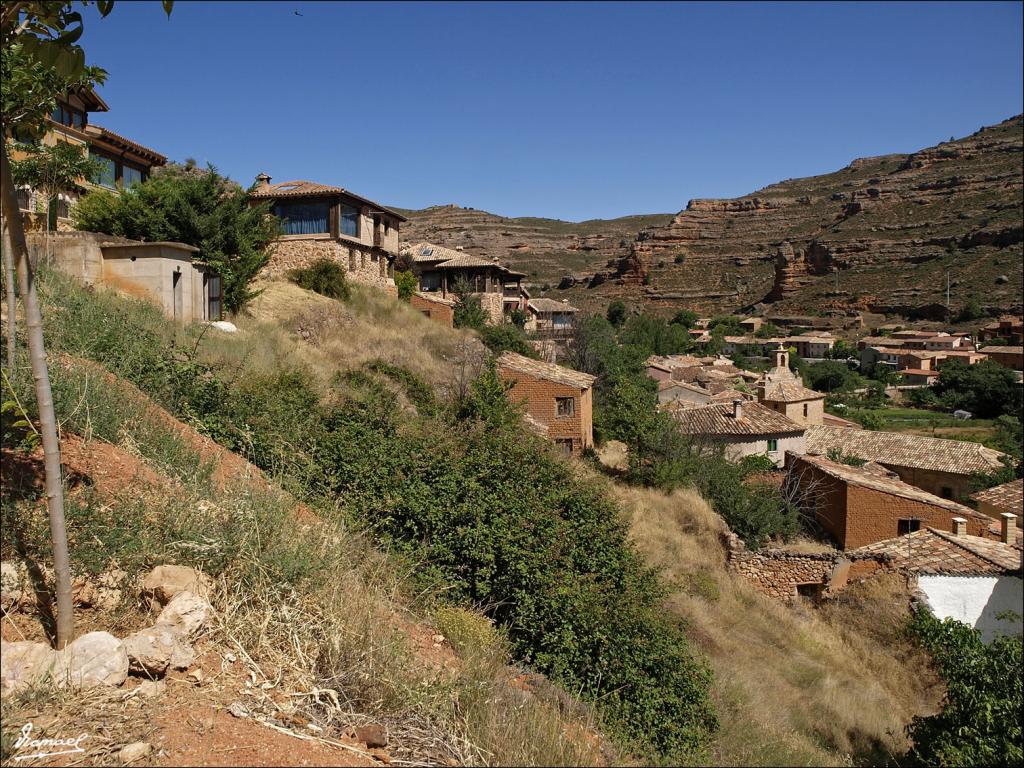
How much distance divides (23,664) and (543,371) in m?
17.0

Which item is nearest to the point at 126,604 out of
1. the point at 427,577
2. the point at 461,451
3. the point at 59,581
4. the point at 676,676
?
the point at 59,581

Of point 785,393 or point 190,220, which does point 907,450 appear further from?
point 190,220

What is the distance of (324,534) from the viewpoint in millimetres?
5328

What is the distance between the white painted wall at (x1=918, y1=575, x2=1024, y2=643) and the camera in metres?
12.6

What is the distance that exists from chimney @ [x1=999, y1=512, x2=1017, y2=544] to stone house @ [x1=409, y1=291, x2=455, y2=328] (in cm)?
1756

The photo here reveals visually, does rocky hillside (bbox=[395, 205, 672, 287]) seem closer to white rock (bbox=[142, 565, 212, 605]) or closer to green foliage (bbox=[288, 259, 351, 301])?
green foliage (bbox=[288, 259, 351, 301])

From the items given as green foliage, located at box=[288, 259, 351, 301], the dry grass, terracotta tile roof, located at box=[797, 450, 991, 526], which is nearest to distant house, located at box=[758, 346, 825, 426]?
terracotta tile roof, located at box=[797, 450, 991, 526]

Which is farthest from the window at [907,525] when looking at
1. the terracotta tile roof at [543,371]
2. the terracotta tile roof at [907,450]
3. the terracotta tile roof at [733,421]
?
the terracotta tile roof at [907,450]

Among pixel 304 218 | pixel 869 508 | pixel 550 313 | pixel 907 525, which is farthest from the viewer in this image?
pixel 550 313

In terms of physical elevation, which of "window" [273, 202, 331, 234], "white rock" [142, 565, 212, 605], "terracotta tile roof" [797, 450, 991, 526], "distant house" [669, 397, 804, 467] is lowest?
"terracotta tile roof" [797, 450, 991, 526]

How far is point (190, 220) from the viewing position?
54.6 feet

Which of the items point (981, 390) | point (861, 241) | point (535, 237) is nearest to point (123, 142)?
point (981, 390)

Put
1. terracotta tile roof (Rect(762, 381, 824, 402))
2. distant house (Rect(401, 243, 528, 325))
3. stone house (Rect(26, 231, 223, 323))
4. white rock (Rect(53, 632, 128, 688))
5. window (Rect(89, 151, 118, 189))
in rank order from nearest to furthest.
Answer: white rock (Rect(53, 632, 128, 688)) → stone house (Rect(26, 231, 223, 323)) → window (Rect(89, 151, 118, 189)) → distant house (Rect(401, 243, 528, 325)) → terracotta tile roof (Rect(762, 381, 824, 402))

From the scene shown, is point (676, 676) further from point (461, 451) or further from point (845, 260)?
Answer: point (845, 260)
